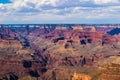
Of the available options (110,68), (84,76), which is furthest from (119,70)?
(84,76)

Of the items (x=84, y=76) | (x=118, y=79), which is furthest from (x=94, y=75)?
(x=118, y=79)

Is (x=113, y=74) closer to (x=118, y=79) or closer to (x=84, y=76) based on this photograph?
(x=118, y=79)

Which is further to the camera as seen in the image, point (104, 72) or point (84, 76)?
point (84, 76)

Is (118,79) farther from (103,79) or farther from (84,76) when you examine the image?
(84,76)

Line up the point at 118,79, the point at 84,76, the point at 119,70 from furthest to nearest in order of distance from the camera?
the point at 84,76 → the point at 119,70 → the point at 118,79

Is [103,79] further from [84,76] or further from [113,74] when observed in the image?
[84,76]

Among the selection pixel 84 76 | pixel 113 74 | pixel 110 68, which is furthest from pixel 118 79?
pixel 84 76

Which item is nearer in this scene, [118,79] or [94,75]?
[118,79]

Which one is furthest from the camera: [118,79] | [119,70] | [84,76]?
[84,76]
